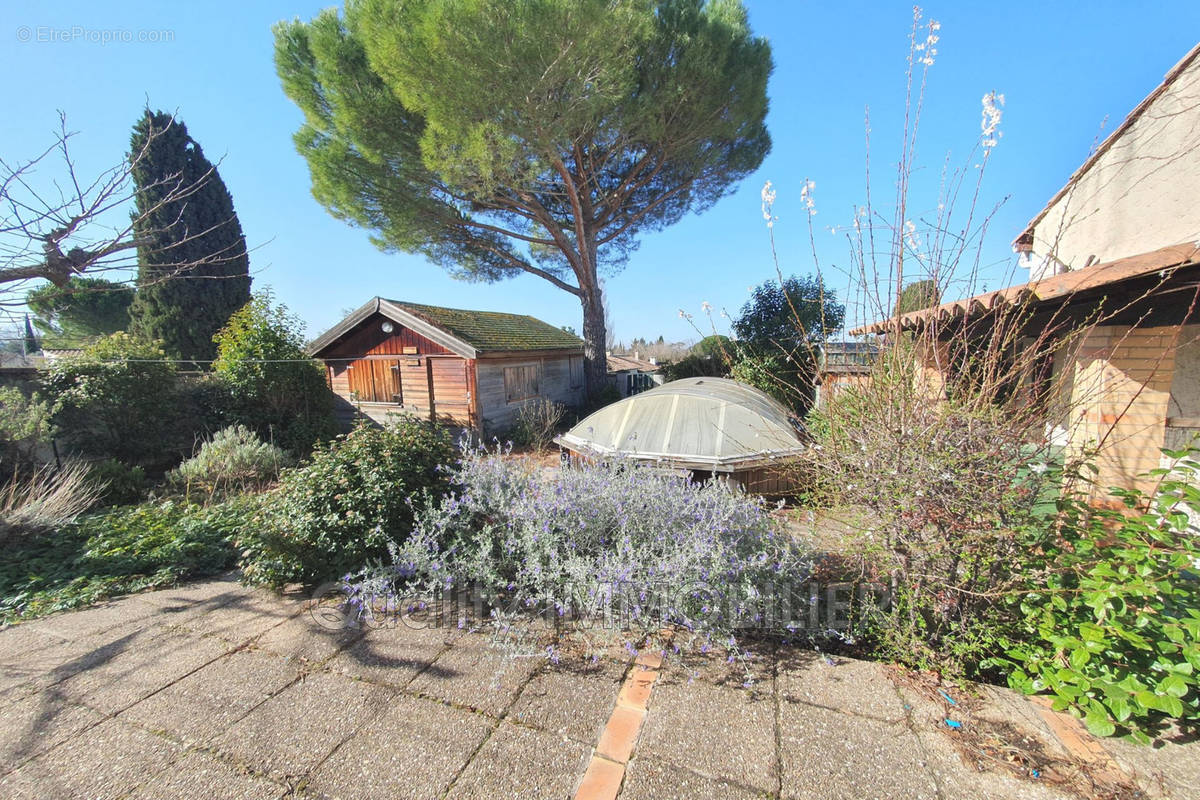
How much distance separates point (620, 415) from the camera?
22.5 feet

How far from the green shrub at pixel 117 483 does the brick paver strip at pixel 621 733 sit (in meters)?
8.19

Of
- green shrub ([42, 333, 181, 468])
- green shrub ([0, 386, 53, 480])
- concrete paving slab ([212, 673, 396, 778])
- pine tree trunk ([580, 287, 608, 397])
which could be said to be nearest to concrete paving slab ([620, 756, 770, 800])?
concrete paving slab ([212, 673, 396, 778])

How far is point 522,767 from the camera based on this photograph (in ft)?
6.40

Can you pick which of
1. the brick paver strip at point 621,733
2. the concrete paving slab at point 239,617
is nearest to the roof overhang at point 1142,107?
the brick paver strip at point 621,733

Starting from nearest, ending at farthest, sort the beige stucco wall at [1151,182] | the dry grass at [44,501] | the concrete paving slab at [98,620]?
the concrete paving slab at [98,620]
the beige stucco wall at [1151,182]
the dry grass at [44,501]

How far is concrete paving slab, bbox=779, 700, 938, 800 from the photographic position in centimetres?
180

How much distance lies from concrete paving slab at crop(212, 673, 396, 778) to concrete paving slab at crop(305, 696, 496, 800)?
0.29 feet

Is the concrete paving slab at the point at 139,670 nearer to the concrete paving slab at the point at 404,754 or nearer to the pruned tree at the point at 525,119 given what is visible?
the concrete paving slab at the point at 404,754

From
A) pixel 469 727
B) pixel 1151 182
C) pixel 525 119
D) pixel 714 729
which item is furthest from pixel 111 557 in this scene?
pixel 1151 182

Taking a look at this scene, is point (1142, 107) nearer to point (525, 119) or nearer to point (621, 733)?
point (621, 733)

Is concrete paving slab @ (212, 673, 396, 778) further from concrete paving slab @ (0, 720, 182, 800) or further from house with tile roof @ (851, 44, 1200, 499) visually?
house with tile roof @ (851, 44, 1200, 499)

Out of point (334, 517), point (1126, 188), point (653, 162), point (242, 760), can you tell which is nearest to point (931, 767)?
point (242, 760)

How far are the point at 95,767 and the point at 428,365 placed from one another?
987 centimetres

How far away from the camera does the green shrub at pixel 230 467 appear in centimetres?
690
